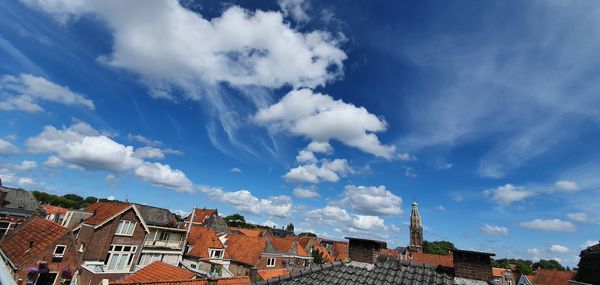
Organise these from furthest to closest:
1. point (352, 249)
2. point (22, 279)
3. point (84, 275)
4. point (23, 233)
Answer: point (23, 233)
point (84, 275)
point (22, 279)
point (352, 249)

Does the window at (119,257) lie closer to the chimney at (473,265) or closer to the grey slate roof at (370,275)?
the grey slate roof at (370,275)

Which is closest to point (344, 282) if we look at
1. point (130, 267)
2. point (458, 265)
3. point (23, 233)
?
point (458, 265)

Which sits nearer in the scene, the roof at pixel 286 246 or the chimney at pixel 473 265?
the chimney at pixel 473 265

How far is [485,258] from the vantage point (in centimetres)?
905

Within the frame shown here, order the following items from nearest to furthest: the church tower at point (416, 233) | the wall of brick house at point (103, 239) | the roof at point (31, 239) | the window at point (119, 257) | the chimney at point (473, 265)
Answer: the chimney at point (473, 265) → the roof at point (31, 239) → the wall of brick house at point (103, 239) → the window at point (119, 257) → the church tower at point (416, 233)

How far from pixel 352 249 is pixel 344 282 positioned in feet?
5.95

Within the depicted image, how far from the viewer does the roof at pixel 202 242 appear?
→ 4281cm

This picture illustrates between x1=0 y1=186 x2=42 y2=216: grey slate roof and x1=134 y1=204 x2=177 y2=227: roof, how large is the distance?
68.4 feet

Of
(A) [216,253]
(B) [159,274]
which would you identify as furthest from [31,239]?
(A) [216,253]

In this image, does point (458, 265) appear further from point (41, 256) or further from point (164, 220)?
point (164, 220)

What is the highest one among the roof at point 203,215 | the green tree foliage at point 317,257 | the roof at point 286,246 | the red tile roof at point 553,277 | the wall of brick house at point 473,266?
the roof at point 203,215

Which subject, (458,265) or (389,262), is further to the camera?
(389,262)

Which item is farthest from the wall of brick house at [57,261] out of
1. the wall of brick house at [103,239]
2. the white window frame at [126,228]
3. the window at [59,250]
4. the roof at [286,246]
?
the roof at [286,246]

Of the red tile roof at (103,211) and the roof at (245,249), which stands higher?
the red tile roof at (103,211)
